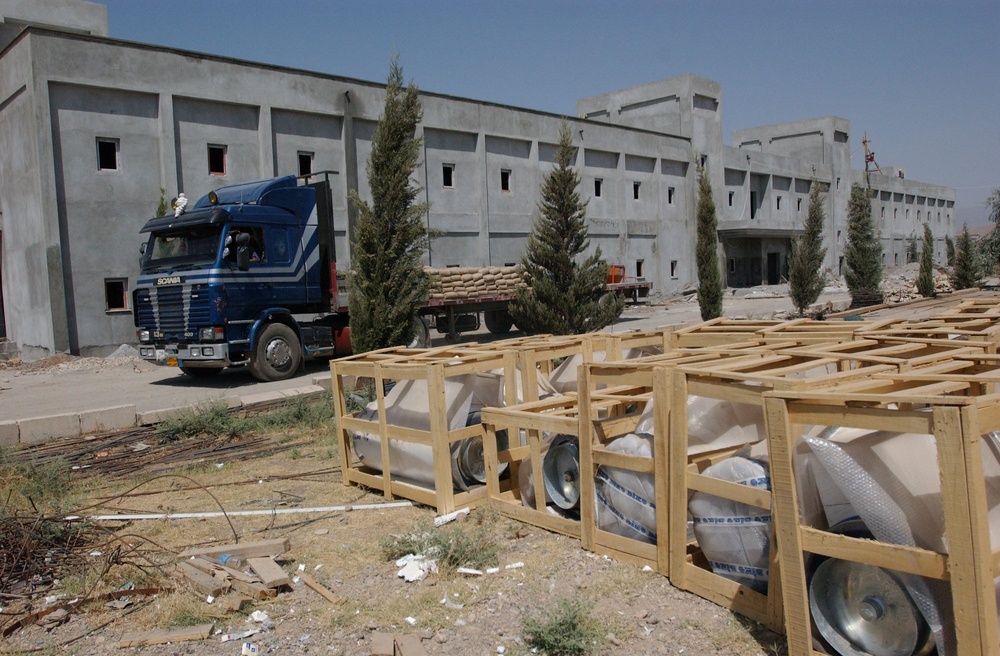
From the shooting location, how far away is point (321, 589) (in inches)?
192

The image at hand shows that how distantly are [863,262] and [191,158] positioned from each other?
23.2 metres

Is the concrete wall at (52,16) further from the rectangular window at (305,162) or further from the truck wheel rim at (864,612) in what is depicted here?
the truck wheel rim at (864,612)

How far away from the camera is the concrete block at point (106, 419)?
9859 mm

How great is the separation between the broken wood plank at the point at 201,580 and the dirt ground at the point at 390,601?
0.24ft

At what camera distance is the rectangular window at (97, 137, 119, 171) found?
1953cm

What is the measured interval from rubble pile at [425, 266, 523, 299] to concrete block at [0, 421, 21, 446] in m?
10.6

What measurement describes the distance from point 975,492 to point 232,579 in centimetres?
419

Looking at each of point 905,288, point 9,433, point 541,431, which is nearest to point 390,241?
point 9,433

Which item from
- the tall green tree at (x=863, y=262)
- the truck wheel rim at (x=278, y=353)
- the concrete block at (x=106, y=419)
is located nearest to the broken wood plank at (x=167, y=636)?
the concrete block at (x=106, y=419)

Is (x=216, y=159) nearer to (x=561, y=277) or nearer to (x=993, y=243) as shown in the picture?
(x=561, y=277)

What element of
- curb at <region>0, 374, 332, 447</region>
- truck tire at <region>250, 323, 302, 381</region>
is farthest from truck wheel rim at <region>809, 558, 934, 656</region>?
truck tire at <region>250, 323, 302, 381</region>

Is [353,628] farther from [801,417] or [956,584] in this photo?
[956,584]

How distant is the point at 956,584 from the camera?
9.97 ft

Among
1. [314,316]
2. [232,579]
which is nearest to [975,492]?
[232,579]
